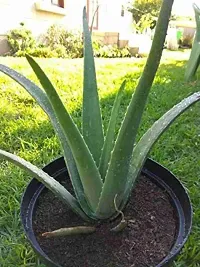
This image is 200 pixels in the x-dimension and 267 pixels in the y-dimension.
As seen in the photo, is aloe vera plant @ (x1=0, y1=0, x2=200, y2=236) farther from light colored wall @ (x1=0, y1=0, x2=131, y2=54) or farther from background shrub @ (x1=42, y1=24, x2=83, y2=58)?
background shrub @ (x1=42, y1=24, x2=83, y2=58)

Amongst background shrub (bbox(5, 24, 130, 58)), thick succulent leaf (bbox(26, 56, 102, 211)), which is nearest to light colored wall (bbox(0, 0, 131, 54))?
background shrub (bbox(5, 24, 130, 58))

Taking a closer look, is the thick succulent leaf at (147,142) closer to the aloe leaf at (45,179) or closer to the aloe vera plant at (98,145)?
the aloe vera plant at (98,145)

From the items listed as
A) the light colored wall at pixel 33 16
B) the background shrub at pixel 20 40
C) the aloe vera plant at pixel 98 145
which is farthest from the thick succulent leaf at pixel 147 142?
the light colored wall at pixel 33 16

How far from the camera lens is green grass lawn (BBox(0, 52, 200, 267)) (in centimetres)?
97

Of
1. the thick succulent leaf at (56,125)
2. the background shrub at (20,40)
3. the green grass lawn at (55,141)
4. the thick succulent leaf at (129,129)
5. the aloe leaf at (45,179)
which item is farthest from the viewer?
the background shrub at (20,40)

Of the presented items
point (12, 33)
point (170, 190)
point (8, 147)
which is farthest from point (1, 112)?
point (12, 33)

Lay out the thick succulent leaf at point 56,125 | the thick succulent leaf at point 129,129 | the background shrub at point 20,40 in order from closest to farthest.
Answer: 1. the thick succulent leaf at point 129,129
2. the thick succulent leaf at point 56,125
3. the background shrub at point 20,40

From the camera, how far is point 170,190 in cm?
88

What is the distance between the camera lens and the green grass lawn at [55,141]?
0.97 metres

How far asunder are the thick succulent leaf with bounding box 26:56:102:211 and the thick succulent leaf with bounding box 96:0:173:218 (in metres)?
0.03

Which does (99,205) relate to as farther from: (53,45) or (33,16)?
→ (33,16)

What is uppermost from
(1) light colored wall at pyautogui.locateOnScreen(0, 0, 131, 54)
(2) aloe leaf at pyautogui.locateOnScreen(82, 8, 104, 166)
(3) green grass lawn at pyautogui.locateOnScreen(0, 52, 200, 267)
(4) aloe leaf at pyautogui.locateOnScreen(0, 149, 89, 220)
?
(1) light colored wall at pyautogui.locateOnScreen(0, 0, 131, 54)

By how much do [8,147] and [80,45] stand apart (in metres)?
4.47

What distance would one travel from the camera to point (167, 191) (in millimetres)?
887
